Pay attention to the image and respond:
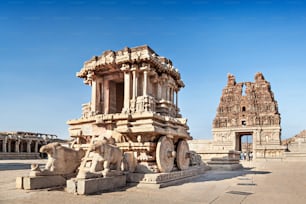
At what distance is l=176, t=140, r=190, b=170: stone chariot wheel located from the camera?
39.0ft

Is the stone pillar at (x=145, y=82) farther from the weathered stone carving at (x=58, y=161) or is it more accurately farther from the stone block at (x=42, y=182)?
the stone block at (x=42, y=182)

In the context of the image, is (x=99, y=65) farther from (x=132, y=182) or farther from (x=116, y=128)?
(x=132, y=182)

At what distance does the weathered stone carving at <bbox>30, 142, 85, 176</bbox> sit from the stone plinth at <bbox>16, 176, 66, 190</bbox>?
0.57 feet

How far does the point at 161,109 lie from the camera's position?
13125 millimetres

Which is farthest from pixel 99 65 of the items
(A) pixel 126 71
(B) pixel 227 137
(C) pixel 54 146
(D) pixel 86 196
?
(B) pixel 227 137

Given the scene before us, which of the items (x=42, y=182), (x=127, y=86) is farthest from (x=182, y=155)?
(x=42, y=182)

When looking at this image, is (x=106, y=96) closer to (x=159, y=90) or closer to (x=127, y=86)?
(x=127, y=86)

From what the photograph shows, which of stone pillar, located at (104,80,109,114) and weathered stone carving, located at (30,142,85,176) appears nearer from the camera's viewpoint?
weathered stone carving, located at (30,142,85,176)

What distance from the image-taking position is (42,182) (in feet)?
28.1

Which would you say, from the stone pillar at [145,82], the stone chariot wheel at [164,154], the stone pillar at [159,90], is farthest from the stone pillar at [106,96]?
the stone chariot wheel at [164,154]

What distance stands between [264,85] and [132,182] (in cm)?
5330

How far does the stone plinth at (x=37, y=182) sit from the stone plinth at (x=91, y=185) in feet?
4.63

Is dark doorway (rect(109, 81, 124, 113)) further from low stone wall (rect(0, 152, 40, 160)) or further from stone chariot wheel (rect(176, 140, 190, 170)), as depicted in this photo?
low stone wall (rect(0, 152, 40, 160))

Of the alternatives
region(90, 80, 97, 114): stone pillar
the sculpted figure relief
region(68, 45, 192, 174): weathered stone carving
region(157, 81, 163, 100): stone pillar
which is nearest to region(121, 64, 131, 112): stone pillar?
region(68, 45, 192, 174): weathered stone carving
